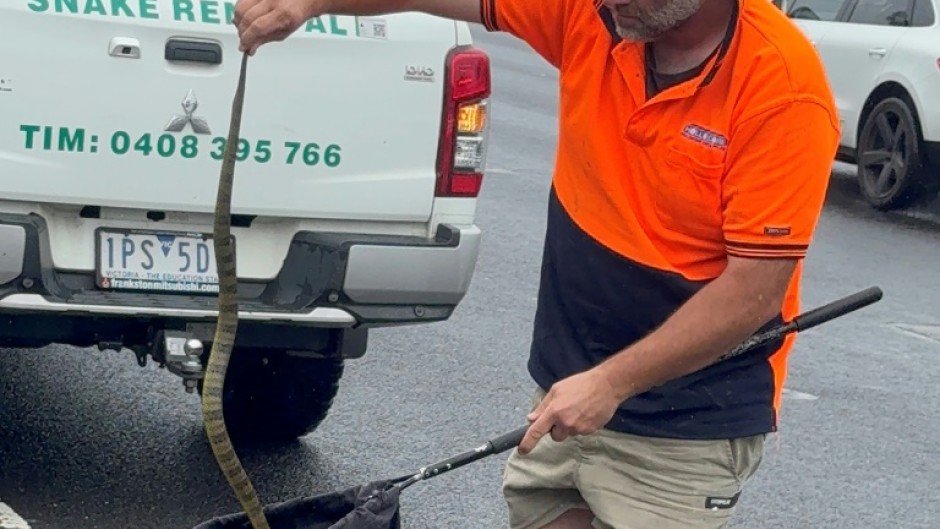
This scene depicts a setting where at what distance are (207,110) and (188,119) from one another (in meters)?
0.06

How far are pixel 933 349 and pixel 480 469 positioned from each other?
332 centimetres

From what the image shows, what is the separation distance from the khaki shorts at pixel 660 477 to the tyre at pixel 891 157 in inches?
A: 382

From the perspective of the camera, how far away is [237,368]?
577cm

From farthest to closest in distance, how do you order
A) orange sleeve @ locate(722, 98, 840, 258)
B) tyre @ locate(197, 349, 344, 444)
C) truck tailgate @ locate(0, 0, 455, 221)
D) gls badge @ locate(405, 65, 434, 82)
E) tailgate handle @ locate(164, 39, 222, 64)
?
tyre @ locate(197, 349, 344, 444), gls badge @ locate(405, 65, 434, 82), tailgate handle @ locate(164, 39, 222, 64), truck tailgate @ locate(0, 0, 455, 221), orange sleeve @ locate(722, 98, 840, 258)

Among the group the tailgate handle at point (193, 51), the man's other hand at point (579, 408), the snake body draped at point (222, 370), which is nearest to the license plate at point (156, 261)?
the tailgate handle at point (193, 51)

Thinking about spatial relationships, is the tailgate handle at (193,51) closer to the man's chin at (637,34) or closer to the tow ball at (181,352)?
the tow ball at (181,352)

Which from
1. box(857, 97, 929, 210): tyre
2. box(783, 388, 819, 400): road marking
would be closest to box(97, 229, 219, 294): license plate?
box(783, 388, 819, 400): road marking

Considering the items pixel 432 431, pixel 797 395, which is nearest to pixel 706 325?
pixel 432 431

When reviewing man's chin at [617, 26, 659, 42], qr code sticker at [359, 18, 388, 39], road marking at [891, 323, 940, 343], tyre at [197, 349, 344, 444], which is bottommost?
road marking at [891, 323, 940, 343]

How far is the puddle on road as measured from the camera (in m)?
8.59

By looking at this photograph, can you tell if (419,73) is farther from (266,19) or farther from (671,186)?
(671,186)

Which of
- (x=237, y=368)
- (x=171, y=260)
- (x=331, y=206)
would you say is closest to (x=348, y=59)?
(x=331, y=206)

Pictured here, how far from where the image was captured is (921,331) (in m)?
8.74

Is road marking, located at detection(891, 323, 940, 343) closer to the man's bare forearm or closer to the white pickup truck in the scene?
the white pickup truck
